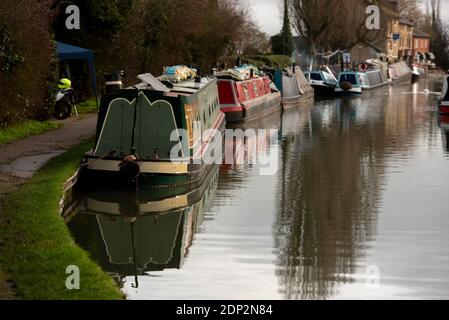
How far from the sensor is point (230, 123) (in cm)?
2497

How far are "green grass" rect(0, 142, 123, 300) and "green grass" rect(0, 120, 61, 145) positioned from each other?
4158mm

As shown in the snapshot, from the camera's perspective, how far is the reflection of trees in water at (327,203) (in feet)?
30.8

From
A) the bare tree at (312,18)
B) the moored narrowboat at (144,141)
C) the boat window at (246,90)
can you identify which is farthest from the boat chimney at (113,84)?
the bare tree at (312,18)

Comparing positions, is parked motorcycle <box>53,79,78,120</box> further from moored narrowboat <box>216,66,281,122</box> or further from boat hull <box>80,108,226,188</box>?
boat hull <box>80,108,226,188</box>

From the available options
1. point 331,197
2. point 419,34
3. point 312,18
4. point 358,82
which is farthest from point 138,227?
point 419,34

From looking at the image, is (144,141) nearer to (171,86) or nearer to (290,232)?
(171,86)

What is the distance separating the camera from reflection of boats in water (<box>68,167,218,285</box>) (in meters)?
9.88

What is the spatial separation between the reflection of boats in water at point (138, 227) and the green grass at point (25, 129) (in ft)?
11.6

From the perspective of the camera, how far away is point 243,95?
84.7 ft

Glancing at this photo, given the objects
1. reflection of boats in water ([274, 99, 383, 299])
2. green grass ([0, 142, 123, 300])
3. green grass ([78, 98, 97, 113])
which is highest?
green grass ([0, 142, 123, 300])

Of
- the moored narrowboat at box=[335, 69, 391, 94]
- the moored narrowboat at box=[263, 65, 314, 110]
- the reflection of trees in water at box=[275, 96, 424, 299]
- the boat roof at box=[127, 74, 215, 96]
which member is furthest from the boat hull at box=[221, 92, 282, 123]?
the moored narrowboat at box=[335, 69, 391, 94]

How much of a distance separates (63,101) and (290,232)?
10.7 meters

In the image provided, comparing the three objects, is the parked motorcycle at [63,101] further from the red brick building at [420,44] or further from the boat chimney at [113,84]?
the red brick building at [420,44]

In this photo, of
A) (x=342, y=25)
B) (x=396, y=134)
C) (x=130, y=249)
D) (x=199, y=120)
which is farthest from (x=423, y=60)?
(x=130, y=249)
